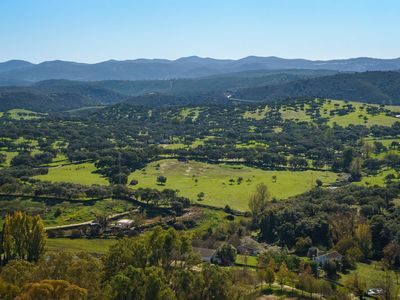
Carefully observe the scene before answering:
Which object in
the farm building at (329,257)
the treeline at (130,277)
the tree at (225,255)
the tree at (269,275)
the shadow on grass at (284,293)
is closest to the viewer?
the treeline at (130,277)

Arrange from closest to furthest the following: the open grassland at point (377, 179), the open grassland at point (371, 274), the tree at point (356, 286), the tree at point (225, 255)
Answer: the tree at point (356, 286), the open grassland at point (371, 274), the tree at point (225, 255), the open grassland at point (377, 179)

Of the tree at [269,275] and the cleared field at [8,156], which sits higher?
the tree at [269,275]

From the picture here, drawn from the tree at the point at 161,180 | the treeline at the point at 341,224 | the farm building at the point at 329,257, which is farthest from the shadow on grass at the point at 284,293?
the tree at the point at 161,180

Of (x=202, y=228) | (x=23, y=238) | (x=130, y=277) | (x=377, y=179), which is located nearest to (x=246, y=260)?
(x=202, y=228)

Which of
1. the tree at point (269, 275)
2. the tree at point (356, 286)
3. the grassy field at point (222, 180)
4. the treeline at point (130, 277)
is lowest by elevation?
the grassy field at point (222, 180)

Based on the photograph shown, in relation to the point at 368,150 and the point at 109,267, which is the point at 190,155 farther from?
the point at 109,267

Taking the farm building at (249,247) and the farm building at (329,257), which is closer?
the farm building at (329,257)

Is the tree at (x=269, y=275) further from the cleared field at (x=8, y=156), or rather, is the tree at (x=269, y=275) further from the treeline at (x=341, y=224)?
the cleared field at (x=8, y=156)
